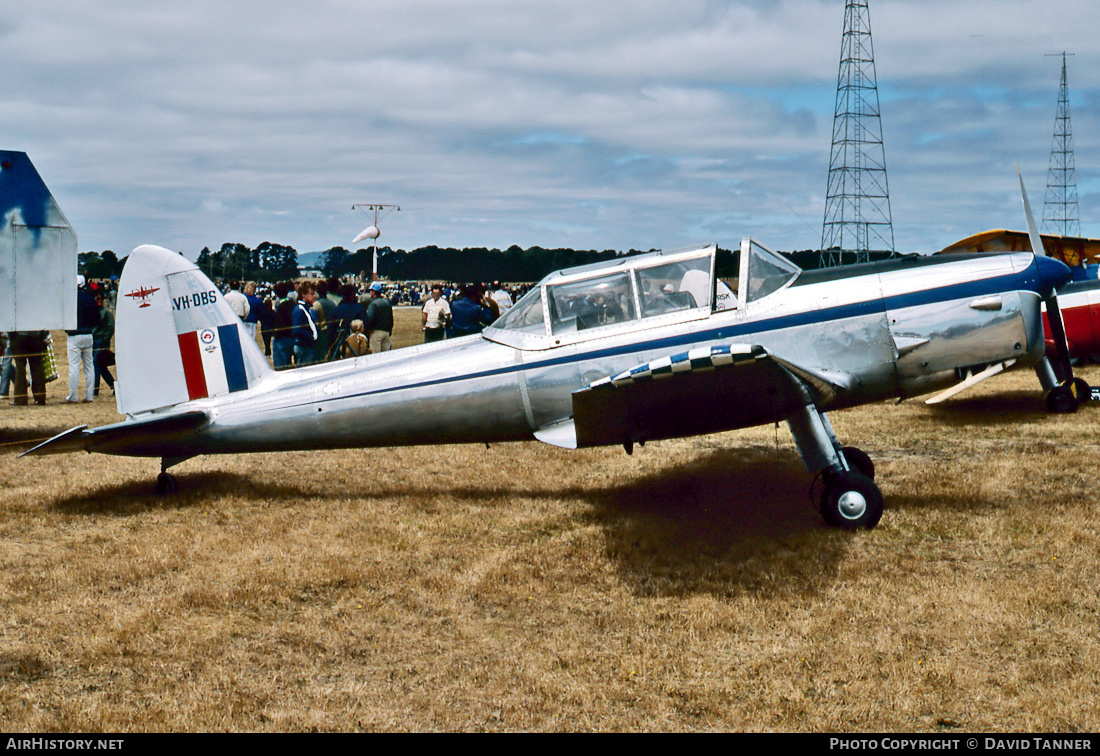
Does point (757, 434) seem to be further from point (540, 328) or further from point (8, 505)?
point (8, 505)

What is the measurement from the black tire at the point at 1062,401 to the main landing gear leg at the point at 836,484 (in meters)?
6.10

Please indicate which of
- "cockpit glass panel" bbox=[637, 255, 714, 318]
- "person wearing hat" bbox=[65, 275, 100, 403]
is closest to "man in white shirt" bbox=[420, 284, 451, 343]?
"person wearing hat" bbox=[65, 275, 100, 403]

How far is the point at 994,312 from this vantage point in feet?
20.1

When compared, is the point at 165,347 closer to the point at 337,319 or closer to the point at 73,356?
the point at 337,319

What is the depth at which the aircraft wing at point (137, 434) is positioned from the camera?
252 inches

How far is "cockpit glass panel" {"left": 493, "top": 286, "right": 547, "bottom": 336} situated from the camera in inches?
255

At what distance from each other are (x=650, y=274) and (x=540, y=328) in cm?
94

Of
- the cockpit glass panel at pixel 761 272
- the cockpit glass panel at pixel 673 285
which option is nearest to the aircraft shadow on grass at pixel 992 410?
the cockpit glass panel at pixel 761 272

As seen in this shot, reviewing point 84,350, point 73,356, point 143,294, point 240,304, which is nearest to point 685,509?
point 143,294

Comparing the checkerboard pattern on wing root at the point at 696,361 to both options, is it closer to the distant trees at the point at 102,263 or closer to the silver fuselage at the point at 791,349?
the silver fuselage at the point at 791,349

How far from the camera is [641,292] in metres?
6.26

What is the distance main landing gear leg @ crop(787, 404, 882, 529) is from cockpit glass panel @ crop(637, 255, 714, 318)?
1.15 metres

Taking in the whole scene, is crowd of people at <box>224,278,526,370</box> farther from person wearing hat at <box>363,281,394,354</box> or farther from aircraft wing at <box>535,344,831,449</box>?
aircraft wing at <box>535,344,831,449</box>

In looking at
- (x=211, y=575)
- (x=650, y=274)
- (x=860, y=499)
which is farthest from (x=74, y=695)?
(x=860, y=499)
